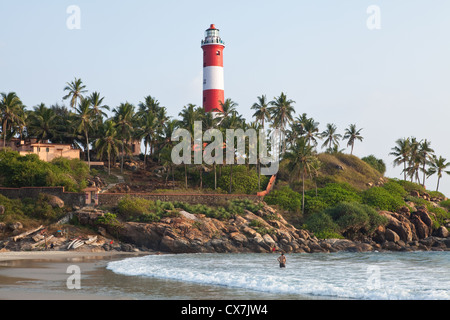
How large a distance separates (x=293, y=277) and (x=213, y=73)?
47.0 meters

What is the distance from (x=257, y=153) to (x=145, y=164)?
663 inches

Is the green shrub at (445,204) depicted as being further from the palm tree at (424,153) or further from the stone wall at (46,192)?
the stone wall at (46,192)

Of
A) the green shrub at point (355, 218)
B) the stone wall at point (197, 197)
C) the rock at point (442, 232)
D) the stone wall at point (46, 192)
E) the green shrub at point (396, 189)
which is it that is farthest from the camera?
the green shrub at point (396, 189)

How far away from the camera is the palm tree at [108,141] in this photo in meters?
61.2

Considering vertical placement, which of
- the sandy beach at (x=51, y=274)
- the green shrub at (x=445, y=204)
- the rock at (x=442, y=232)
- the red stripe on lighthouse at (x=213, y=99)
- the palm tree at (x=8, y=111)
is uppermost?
the red stripe on lighthouse at (x=213, y=99)

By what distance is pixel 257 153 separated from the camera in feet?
195

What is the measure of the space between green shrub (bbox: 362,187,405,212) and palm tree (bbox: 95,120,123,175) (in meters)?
30.7

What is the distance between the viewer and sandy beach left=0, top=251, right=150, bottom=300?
1915 centimetres

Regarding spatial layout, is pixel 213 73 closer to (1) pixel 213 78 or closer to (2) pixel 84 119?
(1) pixel 213 78

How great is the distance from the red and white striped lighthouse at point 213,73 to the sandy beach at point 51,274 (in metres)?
33.7

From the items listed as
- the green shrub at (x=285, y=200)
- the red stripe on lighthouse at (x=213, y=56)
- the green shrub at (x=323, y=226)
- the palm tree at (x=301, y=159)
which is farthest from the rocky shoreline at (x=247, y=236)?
the red stripe on lighthouse at (x=213, y=56)

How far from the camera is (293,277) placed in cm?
2628

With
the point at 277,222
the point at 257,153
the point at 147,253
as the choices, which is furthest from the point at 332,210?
the point at 147,253

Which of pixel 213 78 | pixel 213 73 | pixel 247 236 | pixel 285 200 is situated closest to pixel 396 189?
pixel 285 200
